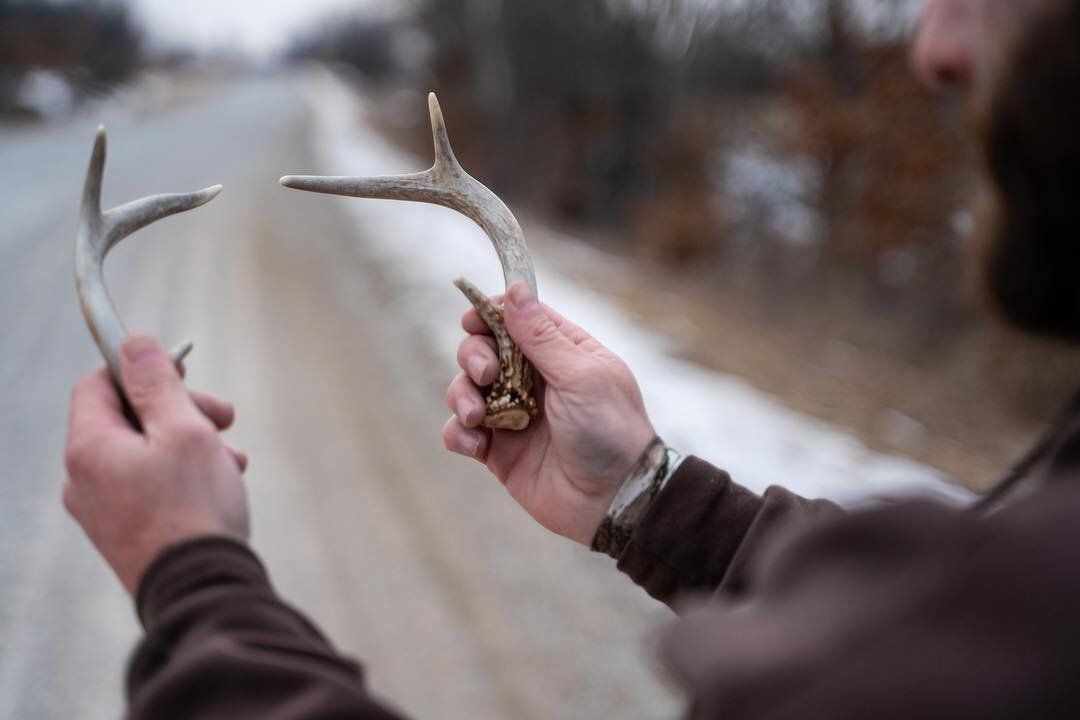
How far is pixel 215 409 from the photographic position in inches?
67.7

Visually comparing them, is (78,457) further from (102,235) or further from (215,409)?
(102,235)

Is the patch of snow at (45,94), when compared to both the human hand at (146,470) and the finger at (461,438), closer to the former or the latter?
the human hand at (146,470)

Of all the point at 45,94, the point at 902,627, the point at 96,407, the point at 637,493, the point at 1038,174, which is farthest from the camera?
the point at 45,94

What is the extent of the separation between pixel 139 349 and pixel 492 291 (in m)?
5.35

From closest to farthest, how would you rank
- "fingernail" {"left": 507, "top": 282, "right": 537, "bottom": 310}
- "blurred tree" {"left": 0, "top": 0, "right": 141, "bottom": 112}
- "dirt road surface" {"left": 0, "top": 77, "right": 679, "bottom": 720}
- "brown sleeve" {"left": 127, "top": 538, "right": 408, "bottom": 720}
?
"brown sleeve" {"left": 127, "top": 538, "right": 408, "bottom": 720}, "fingernail" {"left": 507, "top": 282, "right": 537, "bottom": 310}, "dirt road surface" {"left": 0, "top": 77, "right": 679, "bottom": 720}, "blurred tree" {"left": 0, "top": 0, "right": 141, "bottom": 112}

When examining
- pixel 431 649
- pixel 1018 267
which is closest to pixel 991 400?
pixel 431 649

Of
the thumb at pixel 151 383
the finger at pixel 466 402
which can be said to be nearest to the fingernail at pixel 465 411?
the finger at pixel 466 402

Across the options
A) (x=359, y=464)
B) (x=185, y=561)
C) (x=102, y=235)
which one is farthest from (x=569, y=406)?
(x=359, y=464)

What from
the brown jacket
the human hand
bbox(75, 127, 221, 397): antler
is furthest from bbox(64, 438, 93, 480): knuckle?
the brown jacket

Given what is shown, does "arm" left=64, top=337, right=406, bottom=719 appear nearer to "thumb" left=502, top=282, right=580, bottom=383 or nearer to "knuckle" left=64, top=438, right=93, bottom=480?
"knuckle" left=64, top=438, right=93, bottom=480

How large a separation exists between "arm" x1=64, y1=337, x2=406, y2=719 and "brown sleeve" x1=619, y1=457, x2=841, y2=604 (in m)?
0.69

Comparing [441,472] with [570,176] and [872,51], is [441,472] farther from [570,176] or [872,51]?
[570,176]

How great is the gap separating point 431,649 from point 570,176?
1530 centimetres

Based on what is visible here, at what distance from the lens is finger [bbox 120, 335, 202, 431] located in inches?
59.1
